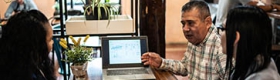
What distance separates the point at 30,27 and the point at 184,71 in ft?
3.42

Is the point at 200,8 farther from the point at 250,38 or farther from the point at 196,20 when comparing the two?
the point at 250,38

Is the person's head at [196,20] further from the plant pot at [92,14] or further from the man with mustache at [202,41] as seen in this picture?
the plant pot at [92,14]

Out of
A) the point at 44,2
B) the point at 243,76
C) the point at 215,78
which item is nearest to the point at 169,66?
the point at 215,78

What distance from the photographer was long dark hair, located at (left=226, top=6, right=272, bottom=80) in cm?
127

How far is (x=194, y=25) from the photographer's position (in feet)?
5.91

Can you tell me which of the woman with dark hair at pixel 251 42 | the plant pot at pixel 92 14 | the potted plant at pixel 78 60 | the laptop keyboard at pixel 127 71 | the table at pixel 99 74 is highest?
the plant pot at pixel 92 14

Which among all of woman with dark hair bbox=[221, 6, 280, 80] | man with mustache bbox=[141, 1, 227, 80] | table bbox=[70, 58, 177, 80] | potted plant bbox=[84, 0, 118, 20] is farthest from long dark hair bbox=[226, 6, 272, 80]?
potted plant bbox=[84, 0, 118, 20]

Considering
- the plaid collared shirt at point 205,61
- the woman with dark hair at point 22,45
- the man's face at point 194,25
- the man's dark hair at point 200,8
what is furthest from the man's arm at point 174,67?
the woman with dark hair at point 22,45

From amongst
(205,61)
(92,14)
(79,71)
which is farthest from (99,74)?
(205,61)

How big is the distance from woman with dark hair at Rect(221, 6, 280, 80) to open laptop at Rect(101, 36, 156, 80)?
0.72m

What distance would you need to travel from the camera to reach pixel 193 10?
5.90 ft

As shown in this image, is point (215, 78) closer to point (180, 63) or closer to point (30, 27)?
point (180, 63)

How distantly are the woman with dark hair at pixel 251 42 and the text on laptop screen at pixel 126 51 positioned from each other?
0.76 m

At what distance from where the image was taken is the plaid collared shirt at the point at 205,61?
1.80 m
